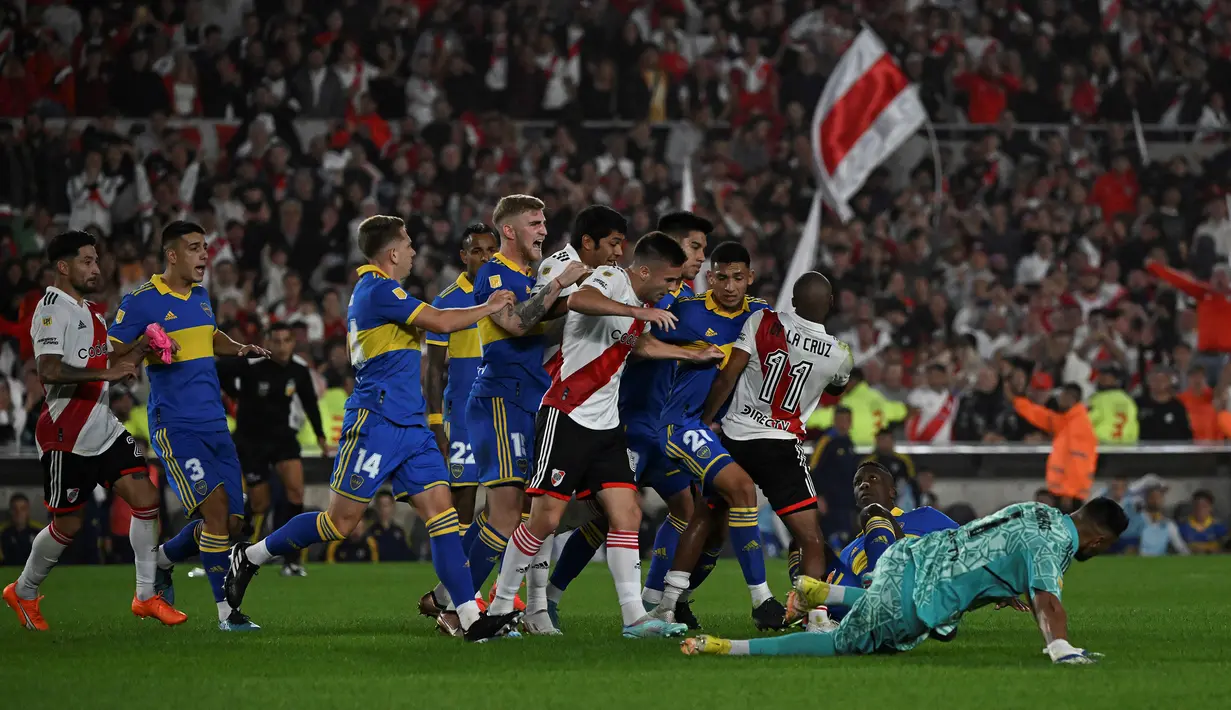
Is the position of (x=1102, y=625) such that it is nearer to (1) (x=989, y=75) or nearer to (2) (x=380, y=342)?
(2) (x=380, y=342)

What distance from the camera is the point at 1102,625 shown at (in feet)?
32.4

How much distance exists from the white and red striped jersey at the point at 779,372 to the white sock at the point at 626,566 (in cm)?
126

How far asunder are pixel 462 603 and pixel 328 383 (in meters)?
10.2

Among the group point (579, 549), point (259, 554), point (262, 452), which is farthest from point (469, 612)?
point (262, 452)

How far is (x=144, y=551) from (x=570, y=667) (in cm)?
371

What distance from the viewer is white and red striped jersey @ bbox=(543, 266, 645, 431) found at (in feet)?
28.4

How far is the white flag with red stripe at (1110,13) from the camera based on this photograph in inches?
1052

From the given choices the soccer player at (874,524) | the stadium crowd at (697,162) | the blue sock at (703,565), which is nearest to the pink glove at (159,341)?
the blue sock at (703,565)

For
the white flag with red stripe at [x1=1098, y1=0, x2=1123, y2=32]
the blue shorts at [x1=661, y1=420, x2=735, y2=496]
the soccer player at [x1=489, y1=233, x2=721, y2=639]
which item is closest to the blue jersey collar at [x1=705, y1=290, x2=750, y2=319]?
the blue shorts at [x1=661, y1=420, x2=735, y2=496]

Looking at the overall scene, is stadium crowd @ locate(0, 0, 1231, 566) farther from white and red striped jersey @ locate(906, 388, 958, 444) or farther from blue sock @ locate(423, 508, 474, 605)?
blue sock @ locate(423, 508, 474, 605)

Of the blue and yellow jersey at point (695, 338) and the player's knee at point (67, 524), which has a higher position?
the blue and yellow jersey at point (695, 338)

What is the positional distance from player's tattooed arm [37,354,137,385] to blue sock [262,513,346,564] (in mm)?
1373

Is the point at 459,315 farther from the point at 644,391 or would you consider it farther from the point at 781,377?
the point at 781,377

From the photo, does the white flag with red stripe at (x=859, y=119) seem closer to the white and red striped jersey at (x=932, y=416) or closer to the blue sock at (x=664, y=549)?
the white and red striped jersey at (x=932, y=416)
